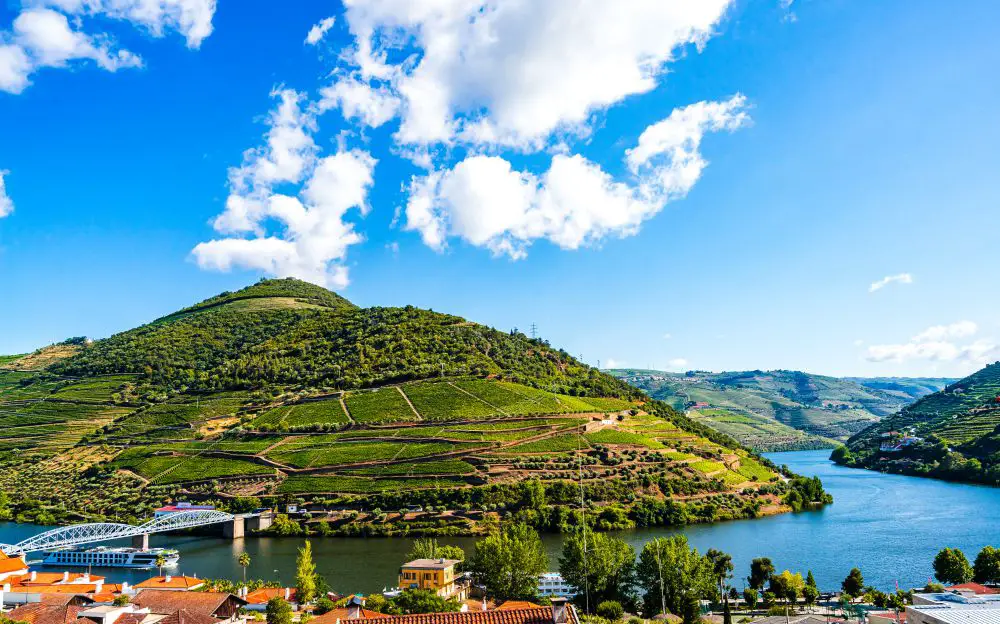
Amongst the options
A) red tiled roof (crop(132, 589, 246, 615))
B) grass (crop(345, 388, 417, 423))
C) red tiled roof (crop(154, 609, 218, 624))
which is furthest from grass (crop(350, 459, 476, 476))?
red tiled roof (crop(154, 609, 218, 624))

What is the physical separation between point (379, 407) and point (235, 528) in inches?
1311

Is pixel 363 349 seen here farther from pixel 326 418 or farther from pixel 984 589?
pixel 984 589

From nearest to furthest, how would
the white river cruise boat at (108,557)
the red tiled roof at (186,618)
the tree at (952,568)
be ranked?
the red tiled roof at (186,618), the tree at (952,568), the white river cruise boat at (108,557)

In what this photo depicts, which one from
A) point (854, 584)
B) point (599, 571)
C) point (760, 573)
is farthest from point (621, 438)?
point (599, 571)

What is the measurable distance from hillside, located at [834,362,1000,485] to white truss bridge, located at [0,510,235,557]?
131772 millimetres

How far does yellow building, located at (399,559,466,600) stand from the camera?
49.3 metres

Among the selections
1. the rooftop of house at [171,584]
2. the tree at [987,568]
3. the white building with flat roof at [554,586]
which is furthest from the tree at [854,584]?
the rooftop of house at [171,584]

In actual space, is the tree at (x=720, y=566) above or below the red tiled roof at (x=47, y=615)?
below

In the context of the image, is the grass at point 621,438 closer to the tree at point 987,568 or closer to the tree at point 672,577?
the tree at point 672,577

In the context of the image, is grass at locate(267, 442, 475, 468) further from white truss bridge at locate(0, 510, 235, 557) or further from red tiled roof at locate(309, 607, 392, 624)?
red tiled roof at locate(309, 607, 392, 624)

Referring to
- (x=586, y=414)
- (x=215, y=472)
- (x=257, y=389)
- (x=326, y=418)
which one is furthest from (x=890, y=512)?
(x=257, y=389)

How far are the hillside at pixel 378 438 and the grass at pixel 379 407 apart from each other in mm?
446

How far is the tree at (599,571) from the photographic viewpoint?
48938mm

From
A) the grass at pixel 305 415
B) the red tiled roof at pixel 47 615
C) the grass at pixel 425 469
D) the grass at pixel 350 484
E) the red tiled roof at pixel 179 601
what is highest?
the grass at pixel 305 415
